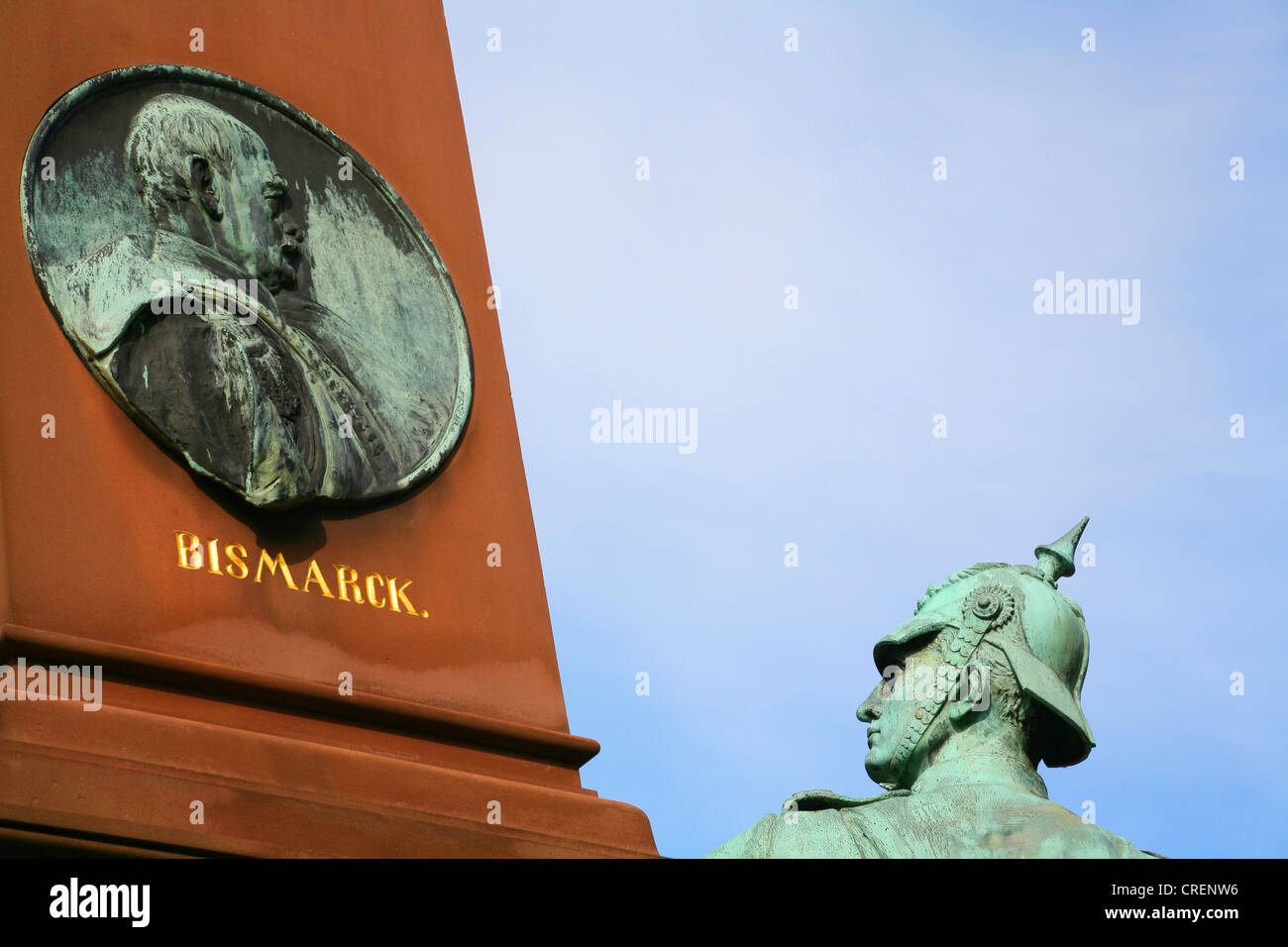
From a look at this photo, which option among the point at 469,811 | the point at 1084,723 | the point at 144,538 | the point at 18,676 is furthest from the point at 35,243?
the point at 1084,723

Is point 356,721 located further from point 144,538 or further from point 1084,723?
point 1084,723

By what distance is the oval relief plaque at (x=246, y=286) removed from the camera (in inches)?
299

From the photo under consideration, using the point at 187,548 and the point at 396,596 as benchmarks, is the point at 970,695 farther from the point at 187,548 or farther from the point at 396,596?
the point at 187,548

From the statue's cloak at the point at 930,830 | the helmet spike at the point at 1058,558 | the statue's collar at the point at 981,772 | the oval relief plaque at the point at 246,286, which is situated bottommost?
the statue's cloak at the point at 930,830

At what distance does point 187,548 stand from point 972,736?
2639 millimetres

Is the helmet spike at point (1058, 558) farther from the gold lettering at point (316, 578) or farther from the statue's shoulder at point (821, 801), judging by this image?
the gold lettering at point (316, 578)

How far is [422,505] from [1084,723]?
2739mm

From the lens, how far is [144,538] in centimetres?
740

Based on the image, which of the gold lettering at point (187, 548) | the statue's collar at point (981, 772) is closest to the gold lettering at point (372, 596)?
the gold lettering at point (187, 548)

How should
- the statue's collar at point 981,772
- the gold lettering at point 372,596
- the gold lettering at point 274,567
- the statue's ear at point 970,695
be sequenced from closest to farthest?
the statue's collar at point 981,772 < the statue's ear at point 970,695 < the gold lettering at point 274,567 < the gold lettering at point 372,596

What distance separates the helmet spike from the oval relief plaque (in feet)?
7.87

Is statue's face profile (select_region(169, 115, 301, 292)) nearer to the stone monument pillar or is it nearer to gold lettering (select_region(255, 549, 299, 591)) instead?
the stone monument pillar

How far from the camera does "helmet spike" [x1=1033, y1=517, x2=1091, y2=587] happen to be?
7324 millimetres

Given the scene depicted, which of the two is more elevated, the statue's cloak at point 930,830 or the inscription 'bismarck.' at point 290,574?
the inscription 'bismarck.' at point 290,574
